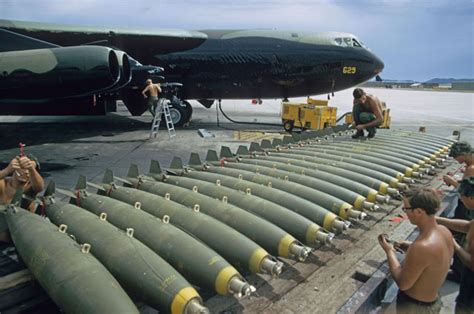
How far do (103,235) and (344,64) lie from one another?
1766 cm

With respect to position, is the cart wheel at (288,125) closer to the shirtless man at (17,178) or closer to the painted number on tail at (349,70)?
the painted number on tail at (349,70)

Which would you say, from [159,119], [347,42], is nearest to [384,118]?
[347,42]

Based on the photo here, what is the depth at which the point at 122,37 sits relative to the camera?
61.7ft

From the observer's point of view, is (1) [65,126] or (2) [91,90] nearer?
(2) [91,90]

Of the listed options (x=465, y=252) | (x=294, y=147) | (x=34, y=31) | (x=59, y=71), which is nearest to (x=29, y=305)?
(x=465, y=252)

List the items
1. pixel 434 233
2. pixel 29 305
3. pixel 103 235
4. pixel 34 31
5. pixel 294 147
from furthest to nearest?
pixel 34 31
pixel 294 147
pixel 103 235
pixel 29 305
pixel 434 233

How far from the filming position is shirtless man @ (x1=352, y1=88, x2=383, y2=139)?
1216 centimetres

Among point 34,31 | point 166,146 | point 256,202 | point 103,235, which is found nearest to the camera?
point 103,235

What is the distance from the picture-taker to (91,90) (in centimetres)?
1062

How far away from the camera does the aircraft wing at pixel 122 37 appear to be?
58.2ft

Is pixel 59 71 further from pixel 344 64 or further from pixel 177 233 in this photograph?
pixel 344 64

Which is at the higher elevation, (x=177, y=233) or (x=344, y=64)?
(x=344, y=64)

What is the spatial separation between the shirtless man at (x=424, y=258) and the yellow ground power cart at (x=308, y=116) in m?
14.3

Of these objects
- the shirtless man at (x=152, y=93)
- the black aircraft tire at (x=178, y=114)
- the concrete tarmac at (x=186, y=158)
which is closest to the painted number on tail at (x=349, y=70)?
the concrete tarmac at (x=186, y=158)
